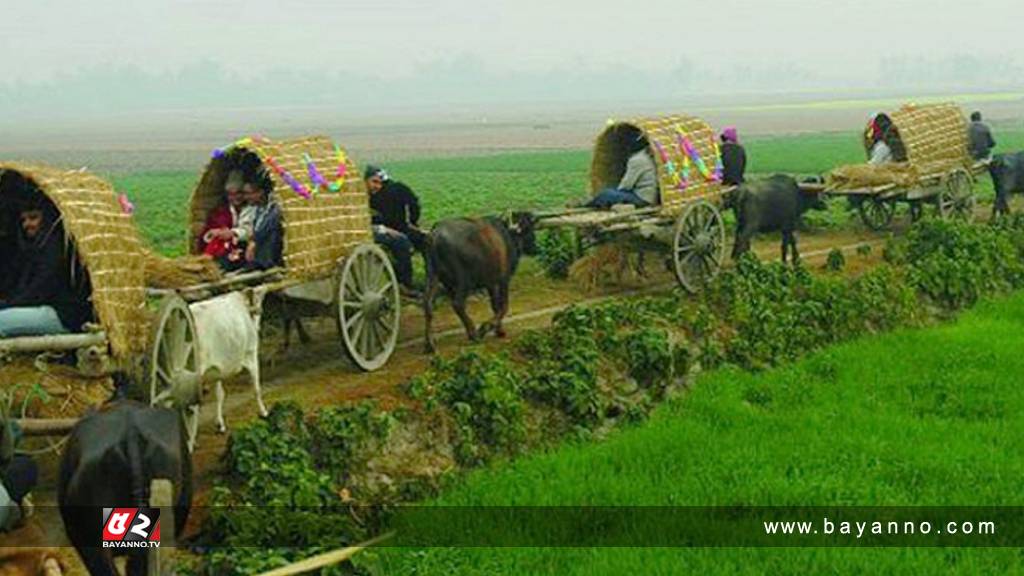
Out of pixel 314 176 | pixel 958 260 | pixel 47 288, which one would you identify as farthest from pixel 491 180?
pixel 47 288

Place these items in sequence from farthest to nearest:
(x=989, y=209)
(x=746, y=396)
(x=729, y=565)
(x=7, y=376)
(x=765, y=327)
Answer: (x=989, y=209)
(x=765, y=327)
(x=746, y=396)
(x=7, y=376)
(x=729, y=565)

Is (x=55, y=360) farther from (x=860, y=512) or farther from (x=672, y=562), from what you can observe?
(x=860, y=512)

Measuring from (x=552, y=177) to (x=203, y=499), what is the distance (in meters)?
39.7

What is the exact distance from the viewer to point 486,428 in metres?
9.91

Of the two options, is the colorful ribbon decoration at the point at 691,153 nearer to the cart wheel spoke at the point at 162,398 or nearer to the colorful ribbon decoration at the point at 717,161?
the colorful ribbon decoration at the point at 717,161

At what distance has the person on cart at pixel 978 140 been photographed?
21.0 meters

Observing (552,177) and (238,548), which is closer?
(238,548)

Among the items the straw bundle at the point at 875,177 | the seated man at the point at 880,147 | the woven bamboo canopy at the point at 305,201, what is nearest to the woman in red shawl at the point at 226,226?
the woven bamboo canopy at the point at 305,201

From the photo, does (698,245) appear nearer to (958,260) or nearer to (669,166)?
(669,166)

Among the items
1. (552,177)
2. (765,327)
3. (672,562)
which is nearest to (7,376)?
(672,562)

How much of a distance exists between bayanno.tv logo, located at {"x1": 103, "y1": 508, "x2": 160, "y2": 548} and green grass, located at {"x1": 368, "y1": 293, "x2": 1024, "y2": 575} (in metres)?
1.81

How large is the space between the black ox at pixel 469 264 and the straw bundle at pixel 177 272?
2.87m

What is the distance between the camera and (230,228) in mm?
11828

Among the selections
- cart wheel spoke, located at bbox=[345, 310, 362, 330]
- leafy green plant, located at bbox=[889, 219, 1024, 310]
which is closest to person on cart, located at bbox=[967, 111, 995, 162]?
leafy green plant, located at bbox=[889, 219, 1024, 310]
